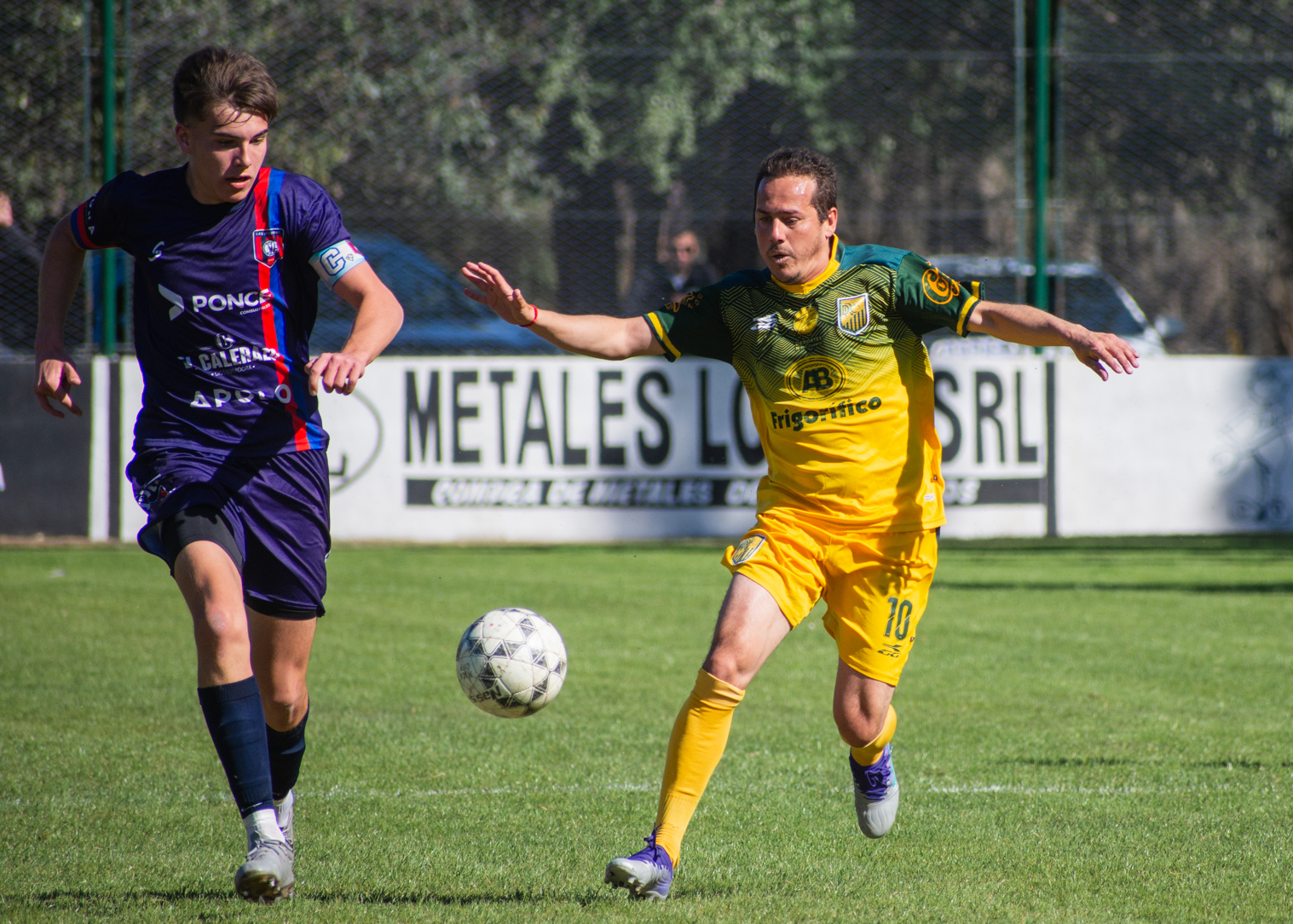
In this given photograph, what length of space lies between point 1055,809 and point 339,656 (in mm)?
4366

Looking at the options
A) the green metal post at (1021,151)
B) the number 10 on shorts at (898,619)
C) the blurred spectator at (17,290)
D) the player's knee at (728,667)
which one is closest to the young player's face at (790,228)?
the number 10 on shorts at (898,619)

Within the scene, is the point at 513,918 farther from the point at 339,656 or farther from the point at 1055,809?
the point at 339,656

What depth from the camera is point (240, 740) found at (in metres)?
3.71

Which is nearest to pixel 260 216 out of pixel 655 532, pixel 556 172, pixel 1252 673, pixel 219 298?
pixel 219 298

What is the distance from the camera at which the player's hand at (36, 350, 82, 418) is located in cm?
399

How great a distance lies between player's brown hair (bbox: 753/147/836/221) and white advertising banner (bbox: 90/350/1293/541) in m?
8.83

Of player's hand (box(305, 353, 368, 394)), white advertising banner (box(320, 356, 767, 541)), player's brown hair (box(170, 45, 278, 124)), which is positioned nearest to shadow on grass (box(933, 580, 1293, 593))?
white advertising banner (box(320, 356, 767, 541))

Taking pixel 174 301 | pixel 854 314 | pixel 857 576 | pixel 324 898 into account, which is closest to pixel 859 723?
pixel 857 576

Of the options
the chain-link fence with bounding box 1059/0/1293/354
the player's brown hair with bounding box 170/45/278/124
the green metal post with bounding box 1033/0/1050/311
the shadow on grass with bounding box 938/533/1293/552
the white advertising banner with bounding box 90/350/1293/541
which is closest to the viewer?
the player's brown hair with bounding box 170/45/278/124

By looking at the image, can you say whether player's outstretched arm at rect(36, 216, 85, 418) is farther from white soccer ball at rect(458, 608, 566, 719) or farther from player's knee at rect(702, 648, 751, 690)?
player's knee at rect(702, 648, 751, 690)

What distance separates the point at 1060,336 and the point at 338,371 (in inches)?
78.0

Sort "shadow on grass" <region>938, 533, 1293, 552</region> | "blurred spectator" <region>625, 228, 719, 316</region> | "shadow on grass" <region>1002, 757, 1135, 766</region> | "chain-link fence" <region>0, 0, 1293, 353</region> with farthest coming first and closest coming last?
"chain-link fence" <region>0, 0, 1293, 353</region>
"shadow on grass" <region>938, 533, 1293, 552</region>
"blurred spectator" <region>625, 228, 719, 316</region>
"shadow on grass" <region>1002, 757, 1135, 766</region>

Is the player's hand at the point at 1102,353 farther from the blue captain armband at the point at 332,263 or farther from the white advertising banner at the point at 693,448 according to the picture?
the white advertising banner at the point at 693,448

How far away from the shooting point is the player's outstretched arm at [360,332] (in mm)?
3646
